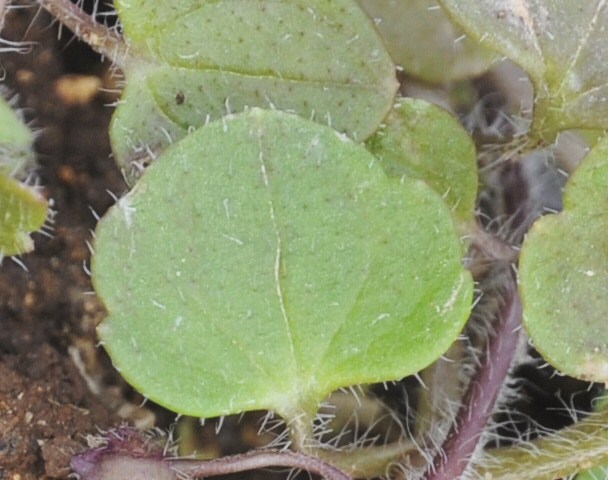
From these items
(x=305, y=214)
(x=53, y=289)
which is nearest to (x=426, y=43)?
(x=305, y=214)

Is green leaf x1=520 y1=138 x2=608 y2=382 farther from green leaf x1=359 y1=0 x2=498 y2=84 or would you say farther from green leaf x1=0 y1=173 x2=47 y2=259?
green leaf x1=0 y1=173 x2=47 y2=259

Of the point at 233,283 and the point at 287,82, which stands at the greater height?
the point at 287,82

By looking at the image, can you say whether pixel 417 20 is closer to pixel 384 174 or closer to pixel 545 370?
pixel 384 174

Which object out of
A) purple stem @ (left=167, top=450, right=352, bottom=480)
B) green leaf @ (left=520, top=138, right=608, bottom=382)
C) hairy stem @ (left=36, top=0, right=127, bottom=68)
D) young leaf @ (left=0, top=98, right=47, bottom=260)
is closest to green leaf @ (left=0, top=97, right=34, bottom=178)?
young leaf @ (left=0, top=98, right=47, bottom=260)

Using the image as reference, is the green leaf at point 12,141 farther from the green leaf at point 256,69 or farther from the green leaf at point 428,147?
the green leaf at point 428,147

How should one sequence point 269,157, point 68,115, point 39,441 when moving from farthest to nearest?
point 68,115
point 39,441
point 269,157

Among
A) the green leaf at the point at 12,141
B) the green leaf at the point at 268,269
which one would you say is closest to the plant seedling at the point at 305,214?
the green leaf at the point at 268,269

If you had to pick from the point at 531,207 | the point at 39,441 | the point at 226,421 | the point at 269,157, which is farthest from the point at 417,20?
the point at 39,441
